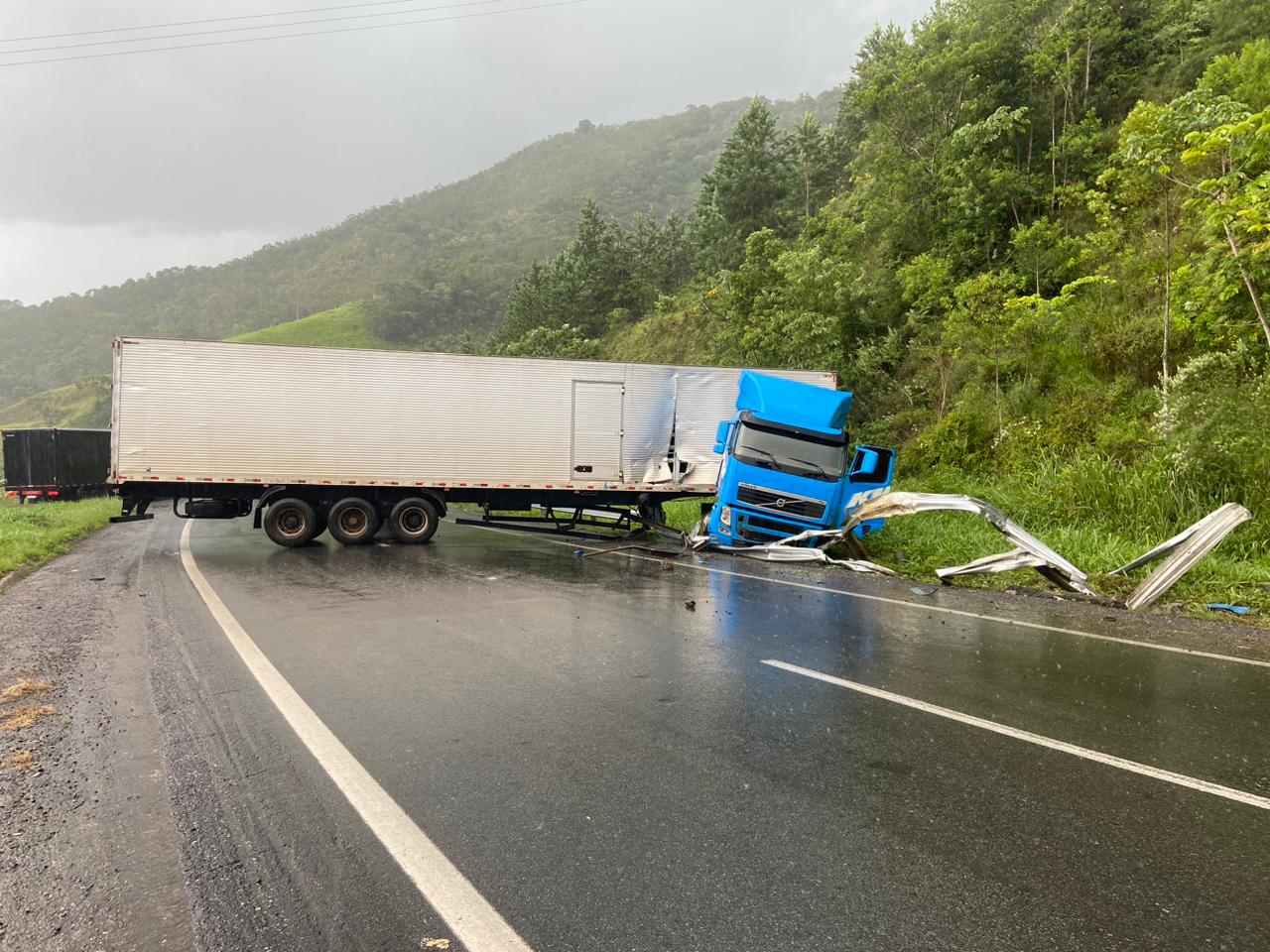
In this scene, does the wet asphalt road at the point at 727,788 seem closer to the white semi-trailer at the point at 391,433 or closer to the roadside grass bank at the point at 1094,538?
the roadside grass bank at the point at 1094,538

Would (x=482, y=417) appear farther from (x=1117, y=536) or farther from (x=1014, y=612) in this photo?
(x=1117, y=536)

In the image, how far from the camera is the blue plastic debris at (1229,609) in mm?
7574

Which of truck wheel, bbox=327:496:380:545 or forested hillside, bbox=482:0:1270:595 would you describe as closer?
forested hillside, bbox=482:0:1270:595

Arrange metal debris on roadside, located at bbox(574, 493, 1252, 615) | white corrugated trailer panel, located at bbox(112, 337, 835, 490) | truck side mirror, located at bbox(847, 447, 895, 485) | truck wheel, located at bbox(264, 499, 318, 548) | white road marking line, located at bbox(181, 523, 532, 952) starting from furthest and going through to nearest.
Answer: truck wheel, located at bbox(264, 499, 318, 548) → white corrugated trailer panel, located at bbox(112, 337, 835, 490) → truck side mirror, located at bbox(847, 447, 895, 485) → metal debris on roadside, located at bbox(574, 493, 1252, 615) → white road marking line, located at bbox(181, 523, 532, 952)

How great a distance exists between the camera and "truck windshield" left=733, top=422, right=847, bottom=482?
12.1 meters

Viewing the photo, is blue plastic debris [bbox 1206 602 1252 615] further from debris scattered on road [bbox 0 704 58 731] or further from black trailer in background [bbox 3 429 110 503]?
black trailer in background [bbox 3 429 110 503]

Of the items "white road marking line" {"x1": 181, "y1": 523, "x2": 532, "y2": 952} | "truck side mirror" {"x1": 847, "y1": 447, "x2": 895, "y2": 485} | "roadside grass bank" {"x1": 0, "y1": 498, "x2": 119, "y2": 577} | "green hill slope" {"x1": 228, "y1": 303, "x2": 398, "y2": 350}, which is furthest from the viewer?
"green hill slope" {"x1": 228, "y1": 303, "x2": 398, "y2": 350}

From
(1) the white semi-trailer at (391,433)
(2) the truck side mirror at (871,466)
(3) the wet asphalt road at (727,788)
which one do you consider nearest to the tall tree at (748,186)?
(1) the white semi-trailer at (391,433)

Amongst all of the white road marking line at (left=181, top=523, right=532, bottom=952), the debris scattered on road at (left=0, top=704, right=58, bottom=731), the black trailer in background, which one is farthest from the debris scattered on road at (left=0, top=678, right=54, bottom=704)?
the black trailer in background

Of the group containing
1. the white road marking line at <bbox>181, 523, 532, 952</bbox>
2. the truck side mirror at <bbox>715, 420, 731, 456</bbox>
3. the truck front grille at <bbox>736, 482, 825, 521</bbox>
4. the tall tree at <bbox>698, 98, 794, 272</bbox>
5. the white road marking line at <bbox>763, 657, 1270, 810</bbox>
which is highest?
the tall tree at <bbox>698, 98, 794, 272</bbox>

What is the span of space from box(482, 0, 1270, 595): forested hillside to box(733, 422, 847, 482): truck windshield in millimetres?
3205

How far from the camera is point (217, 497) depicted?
532 inches

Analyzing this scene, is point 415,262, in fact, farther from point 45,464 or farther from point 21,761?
point 21,761

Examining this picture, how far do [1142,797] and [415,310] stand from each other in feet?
347
